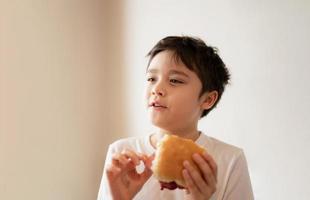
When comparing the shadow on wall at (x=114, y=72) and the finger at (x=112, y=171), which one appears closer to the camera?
the finger at (x=112, y=171)

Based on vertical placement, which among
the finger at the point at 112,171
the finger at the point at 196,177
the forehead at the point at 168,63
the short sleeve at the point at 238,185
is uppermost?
the forehead at the point at 168,63

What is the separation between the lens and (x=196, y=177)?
65 cm

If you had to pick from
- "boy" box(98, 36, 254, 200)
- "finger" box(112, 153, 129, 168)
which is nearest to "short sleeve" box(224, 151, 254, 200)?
"boy" box(98, 36, 254, 200)

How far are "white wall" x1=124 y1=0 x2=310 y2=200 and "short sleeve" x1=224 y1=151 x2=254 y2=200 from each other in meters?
0.20

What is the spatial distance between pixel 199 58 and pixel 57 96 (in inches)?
29.3

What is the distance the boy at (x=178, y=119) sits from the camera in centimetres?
76

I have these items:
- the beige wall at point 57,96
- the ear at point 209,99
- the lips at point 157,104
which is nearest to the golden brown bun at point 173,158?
the lips at point 157,104

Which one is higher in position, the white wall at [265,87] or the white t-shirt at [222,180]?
the white wall at [265,87]

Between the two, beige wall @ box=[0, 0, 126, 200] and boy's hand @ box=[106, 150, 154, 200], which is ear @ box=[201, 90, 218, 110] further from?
beige wall @ box=[0, 0, 126, 200]

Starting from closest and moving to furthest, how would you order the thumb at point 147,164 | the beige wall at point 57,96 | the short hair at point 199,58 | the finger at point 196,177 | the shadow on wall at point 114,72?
the finger at point 196,177
the thumb at point 147,164
the short hair at point 199,58
the beige wall at point 57,96
the shadow on wall at point 114,72

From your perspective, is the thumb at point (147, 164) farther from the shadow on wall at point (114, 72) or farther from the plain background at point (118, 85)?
the shadow on wall at point (114, 72)

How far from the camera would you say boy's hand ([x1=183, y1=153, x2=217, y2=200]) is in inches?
25.3

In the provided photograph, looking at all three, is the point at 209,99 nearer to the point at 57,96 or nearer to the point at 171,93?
the point at 171,93

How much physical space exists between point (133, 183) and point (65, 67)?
811mm
